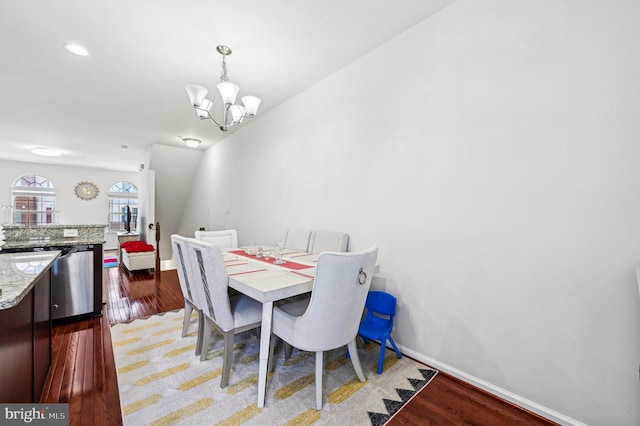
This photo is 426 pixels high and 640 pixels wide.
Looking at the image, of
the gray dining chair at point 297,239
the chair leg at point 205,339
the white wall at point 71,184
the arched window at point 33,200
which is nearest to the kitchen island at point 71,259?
the chair leg at point 205,339

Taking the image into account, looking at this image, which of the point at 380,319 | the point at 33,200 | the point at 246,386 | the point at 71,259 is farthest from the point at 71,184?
the point at 380,319

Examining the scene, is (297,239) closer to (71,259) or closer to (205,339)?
(205,339)

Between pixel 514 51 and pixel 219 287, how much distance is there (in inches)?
98.4

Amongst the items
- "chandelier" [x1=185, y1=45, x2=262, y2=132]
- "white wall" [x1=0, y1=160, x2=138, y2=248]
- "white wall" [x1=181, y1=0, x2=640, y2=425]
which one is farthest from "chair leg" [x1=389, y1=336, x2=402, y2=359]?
"white wall" [x1=0, y1=160, x2=138, y2=248]

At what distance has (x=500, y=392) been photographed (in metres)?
1.71

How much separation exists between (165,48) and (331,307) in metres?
2.90

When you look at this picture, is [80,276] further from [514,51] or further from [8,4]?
[514,51]

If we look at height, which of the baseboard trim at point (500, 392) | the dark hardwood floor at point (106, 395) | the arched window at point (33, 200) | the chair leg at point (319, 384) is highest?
the arched window at point (33, 200)

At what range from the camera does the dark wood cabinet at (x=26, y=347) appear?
1101 millimetres

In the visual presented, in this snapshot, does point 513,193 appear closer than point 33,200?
Yes

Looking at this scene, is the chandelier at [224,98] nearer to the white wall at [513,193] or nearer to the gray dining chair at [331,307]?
the white wall at [513,193]

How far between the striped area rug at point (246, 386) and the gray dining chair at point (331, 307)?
0.68 feet

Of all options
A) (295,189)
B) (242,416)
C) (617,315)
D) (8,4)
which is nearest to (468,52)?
(617,315)

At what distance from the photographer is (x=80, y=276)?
9.30 ft
